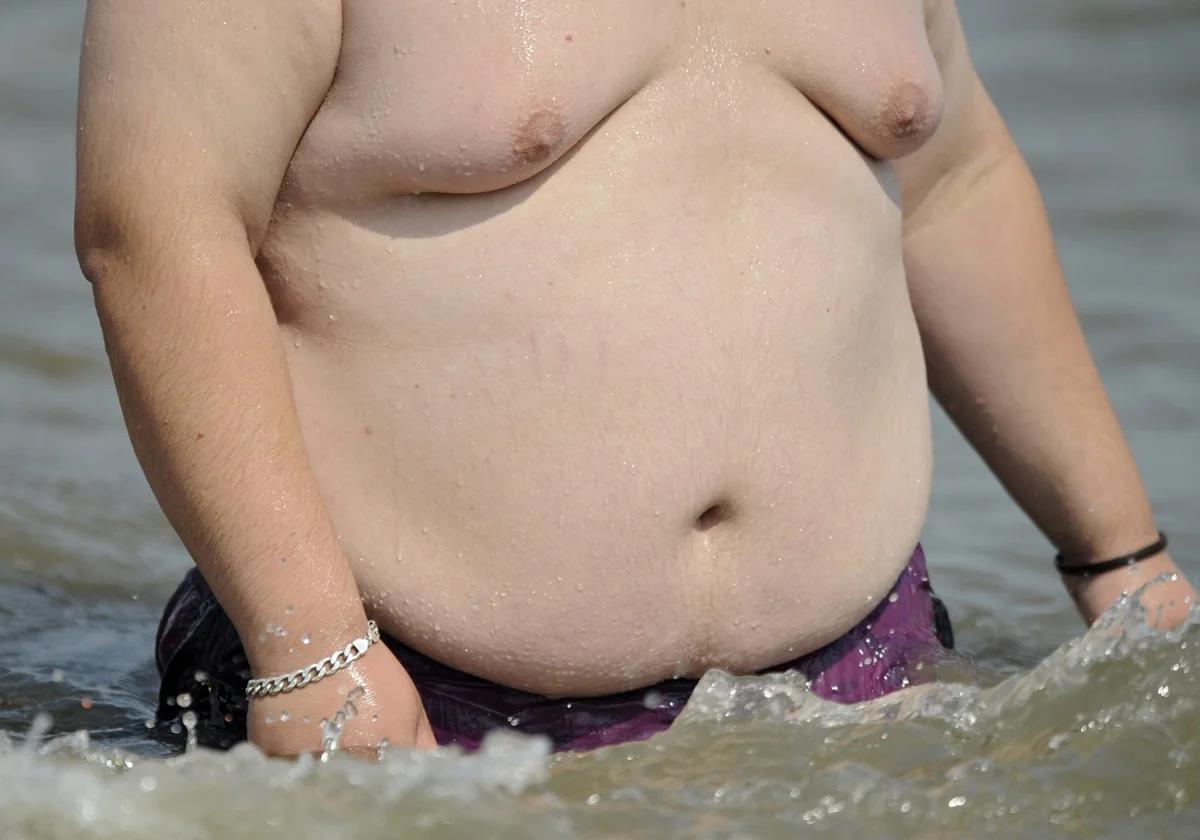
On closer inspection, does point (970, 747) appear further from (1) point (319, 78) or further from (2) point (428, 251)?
(1) point (319, 78)

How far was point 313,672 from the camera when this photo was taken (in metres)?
1.73

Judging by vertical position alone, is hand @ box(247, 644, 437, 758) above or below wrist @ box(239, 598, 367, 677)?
below

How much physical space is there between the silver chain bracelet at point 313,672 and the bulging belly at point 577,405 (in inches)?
5.2

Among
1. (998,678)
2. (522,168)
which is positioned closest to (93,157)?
(522,168)

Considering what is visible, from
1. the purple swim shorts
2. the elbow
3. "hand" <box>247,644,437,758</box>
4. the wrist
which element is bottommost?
the purple swim shorts

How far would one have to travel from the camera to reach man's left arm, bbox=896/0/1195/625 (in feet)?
7.87

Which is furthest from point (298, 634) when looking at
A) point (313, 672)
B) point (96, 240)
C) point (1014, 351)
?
point (1014, 351)

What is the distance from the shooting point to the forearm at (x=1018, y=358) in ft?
7.88

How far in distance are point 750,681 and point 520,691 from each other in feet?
0.78

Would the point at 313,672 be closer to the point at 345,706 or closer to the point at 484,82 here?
the point at 345,706

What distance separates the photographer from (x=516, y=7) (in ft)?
5.93

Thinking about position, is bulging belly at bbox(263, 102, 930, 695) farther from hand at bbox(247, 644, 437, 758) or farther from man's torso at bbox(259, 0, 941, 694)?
hand at bbox(247, 644, 437, 758)

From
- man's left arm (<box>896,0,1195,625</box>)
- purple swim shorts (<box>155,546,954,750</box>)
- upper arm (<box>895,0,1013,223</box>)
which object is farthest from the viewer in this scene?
man's left arm (<box>896,0,1195,625</box>)

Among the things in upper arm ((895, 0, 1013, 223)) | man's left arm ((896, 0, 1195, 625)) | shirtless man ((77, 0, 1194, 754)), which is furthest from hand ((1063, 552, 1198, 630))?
upper arm ((895, 0, 1013, 223))
